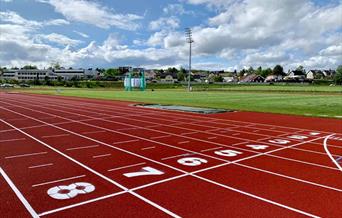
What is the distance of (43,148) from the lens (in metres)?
10.4

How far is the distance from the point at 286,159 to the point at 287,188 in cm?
265

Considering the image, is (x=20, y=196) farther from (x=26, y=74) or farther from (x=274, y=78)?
(x=26, y=74)

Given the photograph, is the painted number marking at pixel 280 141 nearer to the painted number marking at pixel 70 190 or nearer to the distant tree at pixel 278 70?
the painted number marking at pixel 70 190

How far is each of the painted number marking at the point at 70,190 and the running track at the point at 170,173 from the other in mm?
19

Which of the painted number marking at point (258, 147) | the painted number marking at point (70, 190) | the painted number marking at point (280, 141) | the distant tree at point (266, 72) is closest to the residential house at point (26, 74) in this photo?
the distant tree at point (266, 72)

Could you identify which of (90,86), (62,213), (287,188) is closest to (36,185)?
(62,213)

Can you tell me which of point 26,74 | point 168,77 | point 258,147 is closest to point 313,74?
point 168,77

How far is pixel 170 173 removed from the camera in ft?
25.2

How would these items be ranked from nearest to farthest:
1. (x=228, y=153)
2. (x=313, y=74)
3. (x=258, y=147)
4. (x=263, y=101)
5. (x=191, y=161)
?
(x=191, y=161) → (x=228, y=153) → (x=258, y=147) → (x=263, y=101) → (x=313, y=74)

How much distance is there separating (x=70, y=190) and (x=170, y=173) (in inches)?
93.9

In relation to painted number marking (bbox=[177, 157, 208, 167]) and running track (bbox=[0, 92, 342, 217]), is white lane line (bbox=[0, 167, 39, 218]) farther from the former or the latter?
painted number marking (bbox=[177, 157, 208, 167])

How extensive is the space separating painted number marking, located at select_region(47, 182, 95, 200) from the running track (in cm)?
2

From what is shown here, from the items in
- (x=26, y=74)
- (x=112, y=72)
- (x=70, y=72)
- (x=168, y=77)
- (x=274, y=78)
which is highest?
(x=112, y=72)

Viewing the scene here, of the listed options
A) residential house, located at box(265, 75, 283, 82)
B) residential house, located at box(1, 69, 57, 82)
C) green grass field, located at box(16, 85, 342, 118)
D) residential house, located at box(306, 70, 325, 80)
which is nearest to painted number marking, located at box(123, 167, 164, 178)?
green grass field, located at box(16, 85, 342, 118)
